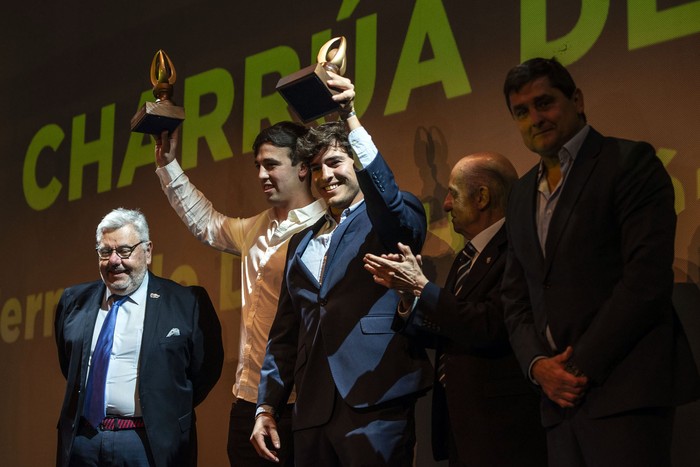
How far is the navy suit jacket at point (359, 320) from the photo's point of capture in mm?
2955

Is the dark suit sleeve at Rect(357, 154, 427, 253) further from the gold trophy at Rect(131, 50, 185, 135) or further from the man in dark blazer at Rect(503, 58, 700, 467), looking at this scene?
the gold trophy at Rect(131, 50, 185, 135)

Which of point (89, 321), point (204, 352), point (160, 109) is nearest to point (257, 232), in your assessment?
point (204, 352)

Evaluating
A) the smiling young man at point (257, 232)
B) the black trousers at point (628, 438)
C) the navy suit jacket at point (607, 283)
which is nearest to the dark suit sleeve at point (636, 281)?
the navy suit jacket at point (607, 283)

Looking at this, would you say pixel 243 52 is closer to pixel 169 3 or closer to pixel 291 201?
pixel 169 3

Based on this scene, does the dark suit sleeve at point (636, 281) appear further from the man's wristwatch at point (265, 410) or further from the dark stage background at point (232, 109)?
the man's wristwatch at point (265, 410)

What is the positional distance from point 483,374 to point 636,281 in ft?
2.25

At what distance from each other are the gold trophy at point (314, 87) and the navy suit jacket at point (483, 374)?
2.48 ft

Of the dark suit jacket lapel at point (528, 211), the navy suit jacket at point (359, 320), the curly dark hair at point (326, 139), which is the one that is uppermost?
the curly dark hair at point (326, 139)

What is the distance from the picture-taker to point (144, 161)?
543 cm

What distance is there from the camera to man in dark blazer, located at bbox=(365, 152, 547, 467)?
279 cm

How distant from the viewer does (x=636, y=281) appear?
2.36 m

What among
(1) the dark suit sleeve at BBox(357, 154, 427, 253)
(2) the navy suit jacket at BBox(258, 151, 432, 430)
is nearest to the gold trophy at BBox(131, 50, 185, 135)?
(2) the navy suit jacket at BBox(258, 151, 432, 430)

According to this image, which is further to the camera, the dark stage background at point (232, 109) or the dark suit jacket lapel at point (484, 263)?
the dark stage background at point (232, 109)

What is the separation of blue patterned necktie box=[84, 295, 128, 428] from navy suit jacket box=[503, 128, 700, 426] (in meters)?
1.97
